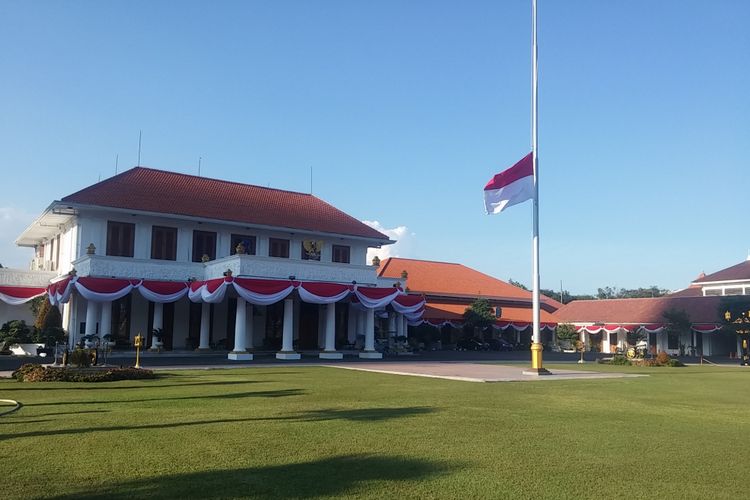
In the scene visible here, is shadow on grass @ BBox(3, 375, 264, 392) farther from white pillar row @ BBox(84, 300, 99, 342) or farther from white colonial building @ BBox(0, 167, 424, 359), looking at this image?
white pillar row @ BBox(84, 300, 99, 342)

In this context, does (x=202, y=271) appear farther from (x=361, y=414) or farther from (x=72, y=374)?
(x=361, y=414)

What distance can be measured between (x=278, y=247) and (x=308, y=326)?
4610 mm

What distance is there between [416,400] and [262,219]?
887 inches

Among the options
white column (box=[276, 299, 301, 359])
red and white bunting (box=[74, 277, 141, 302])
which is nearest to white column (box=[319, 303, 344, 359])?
white column (box=[276, 299, 301, 359])

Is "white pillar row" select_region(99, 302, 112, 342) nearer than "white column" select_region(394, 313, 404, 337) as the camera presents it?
Yes

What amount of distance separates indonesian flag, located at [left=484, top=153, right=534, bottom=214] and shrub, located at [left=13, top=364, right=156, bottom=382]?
11.7 metres

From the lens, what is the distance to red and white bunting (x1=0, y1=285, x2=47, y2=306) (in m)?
30.0

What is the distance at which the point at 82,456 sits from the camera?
630 cm

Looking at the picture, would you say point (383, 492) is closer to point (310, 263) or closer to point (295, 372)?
point (295, 372)

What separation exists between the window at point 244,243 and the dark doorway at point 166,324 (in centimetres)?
409

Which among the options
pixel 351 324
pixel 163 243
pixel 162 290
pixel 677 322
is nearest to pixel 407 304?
pixel 351 324

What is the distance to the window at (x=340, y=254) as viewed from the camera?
3556cm

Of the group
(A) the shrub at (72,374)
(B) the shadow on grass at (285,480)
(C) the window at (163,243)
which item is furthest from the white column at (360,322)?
(B) the shadow on grass at (285,480)

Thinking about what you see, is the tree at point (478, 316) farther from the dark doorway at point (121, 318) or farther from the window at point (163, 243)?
the dark doorway at point (121, 318)
